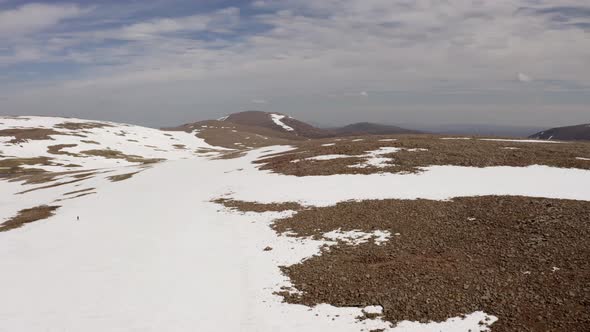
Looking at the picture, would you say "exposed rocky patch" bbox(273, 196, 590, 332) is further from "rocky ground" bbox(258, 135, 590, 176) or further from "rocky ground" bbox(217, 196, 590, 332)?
"rocky ground" bbox(258, 135, 590, 176)

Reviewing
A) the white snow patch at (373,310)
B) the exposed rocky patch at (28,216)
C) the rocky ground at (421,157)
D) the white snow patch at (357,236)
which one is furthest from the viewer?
the rocky ground at (421,157)

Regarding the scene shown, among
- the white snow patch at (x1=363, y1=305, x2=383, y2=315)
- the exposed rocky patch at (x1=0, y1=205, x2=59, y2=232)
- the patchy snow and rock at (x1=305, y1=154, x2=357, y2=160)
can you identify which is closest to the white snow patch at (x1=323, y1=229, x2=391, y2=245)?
the white snow patch at (x1=363, y1=305, x2=383, y2=315)

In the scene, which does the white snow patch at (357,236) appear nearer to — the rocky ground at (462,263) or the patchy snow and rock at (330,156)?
the rocky ground at (462,263)

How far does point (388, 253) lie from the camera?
22.5m

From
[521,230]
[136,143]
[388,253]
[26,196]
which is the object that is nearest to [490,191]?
[521,230]

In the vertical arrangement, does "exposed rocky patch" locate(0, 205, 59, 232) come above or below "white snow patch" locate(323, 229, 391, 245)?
below

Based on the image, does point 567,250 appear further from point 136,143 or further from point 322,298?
point 136,143

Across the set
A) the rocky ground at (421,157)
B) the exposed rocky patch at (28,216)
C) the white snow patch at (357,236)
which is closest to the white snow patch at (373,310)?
the white snow patch at (357,236)

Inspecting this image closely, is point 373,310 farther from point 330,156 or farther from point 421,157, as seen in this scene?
point 330,156

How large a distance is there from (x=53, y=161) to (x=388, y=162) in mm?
114337

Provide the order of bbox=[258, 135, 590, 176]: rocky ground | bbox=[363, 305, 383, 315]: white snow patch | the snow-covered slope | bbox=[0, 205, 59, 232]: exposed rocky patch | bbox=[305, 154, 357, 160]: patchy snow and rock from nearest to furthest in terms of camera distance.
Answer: bbox=[363, 305, 383, 315]: white snow patch → bbox=[0, 205, 59, 232]: exposed rocky patch → bbox=[258, 135, 590, 176]: rocky ground → bbox=[305, 154, 357, 160]: patchy snow and rock → the snow-covered slope

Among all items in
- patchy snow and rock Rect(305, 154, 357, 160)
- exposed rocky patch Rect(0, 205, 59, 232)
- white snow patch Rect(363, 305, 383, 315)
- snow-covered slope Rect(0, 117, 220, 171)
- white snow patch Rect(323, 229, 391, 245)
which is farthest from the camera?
snow-covered slope Rect(0, 117, 220, 171)

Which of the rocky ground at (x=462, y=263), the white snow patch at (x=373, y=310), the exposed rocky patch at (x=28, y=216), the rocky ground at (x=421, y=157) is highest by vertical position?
the rocky ground at (x=421, y=157)

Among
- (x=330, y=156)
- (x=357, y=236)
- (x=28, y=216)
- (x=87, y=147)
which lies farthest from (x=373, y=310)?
(x=87, y=147)
